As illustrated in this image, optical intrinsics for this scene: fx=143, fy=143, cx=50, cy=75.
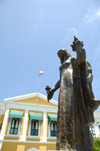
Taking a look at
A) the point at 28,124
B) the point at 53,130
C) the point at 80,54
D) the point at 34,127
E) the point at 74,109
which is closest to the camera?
the point at 74,109

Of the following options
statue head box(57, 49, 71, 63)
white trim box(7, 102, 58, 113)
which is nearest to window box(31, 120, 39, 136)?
white trim box(7, 102, 58, 113)

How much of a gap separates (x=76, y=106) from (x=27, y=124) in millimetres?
17806

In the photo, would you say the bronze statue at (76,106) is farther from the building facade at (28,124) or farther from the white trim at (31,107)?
the white trim at (31,107)

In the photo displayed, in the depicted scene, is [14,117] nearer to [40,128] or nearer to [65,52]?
[40,128]

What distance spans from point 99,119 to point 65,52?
21.2 metres

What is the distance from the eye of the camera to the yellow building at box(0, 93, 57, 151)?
17859 millimetres

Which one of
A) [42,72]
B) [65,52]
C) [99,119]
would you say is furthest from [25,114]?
[65,52]

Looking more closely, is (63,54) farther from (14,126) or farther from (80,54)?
(14,126)

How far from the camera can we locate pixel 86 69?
9.55 ft

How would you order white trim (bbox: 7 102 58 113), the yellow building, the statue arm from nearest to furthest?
the statue arm, the yellow building, white trim (bbox: 7 102 58 113)

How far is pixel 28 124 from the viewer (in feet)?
63.3

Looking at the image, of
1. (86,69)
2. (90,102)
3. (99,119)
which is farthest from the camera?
(99,119)

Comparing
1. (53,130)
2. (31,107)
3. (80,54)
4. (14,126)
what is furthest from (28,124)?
(80,54)

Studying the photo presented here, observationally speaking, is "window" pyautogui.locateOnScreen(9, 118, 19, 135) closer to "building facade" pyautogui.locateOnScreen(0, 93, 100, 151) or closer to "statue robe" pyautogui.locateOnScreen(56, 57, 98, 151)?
"building facade" pyautogui.locateOnScreen(0, 93, 100, 151)
